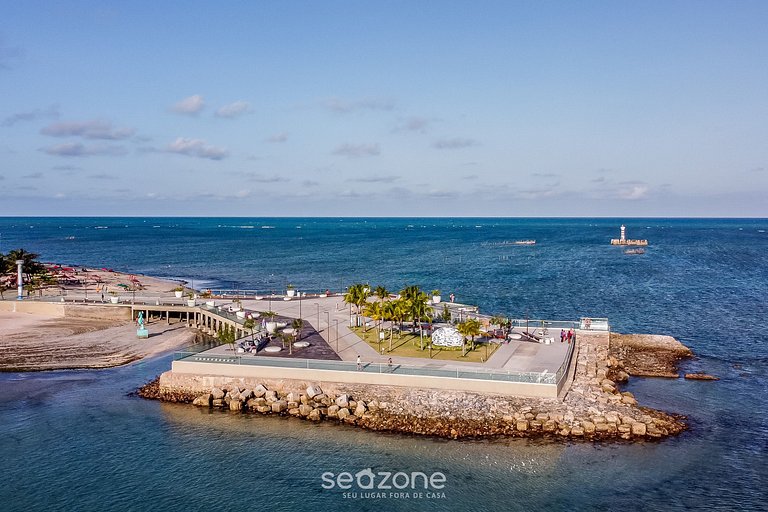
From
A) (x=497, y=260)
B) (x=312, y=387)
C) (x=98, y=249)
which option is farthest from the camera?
(x=98, y=249)

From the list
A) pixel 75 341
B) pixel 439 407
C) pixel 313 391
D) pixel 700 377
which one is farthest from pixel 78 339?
pixel 700 377

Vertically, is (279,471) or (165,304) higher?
(165,304)

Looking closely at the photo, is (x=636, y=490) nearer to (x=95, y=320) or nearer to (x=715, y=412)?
(x=715, y=412)

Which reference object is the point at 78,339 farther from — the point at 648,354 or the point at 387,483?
the point at 648,354

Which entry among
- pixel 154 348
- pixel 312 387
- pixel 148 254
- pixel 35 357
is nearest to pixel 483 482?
pixel 312 387

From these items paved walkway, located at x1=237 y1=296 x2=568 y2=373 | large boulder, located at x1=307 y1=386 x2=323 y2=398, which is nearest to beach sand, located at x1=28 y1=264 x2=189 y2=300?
paved walkway, located at x1=237 y1=296 x2=568 y2=373
